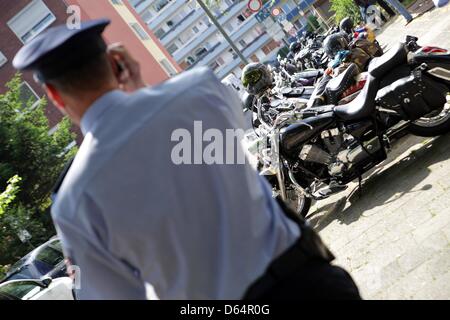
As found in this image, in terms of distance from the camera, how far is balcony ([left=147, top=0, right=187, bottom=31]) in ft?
209

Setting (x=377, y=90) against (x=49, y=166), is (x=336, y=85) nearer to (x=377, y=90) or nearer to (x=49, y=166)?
(x=377, y=90)

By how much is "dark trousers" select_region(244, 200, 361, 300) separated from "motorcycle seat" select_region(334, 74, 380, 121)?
423 cm

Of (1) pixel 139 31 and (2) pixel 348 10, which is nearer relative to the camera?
(2) pixel 348 10

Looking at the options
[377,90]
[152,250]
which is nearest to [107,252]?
[152,250]

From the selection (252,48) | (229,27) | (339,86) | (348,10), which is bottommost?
(252,48)

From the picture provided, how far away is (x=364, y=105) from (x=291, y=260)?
14.4 ft

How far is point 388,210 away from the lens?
537 centimetres

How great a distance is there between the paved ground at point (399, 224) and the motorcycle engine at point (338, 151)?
44 cm

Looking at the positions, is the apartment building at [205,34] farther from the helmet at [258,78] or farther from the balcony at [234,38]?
the helmet at [258,78]

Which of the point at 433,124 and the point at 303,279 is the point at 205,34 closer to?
the point at 433,124

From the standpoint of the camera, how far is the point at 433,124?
5.96 metres

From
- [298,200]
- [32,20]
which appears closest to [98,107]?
[298,200]

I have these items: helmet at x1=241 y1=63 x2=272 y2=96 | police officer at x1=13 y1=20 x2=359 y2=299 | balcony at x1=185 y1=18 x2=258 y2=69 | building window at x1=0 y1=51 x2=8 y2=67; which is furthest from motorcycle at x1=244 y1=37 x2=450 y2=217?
balcony at x1=185 y1=18 x2=258 y2=69

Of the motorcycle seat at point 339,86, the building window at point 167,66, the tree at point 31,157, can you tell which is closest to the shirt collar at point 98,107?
the motorcycle seat at point 339,86
